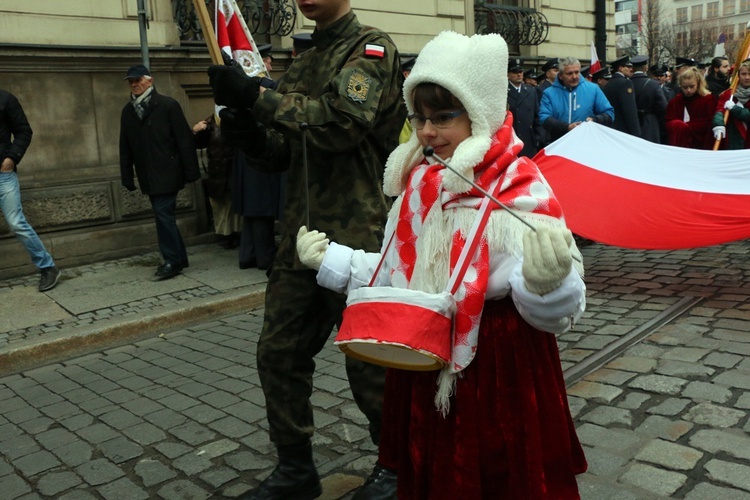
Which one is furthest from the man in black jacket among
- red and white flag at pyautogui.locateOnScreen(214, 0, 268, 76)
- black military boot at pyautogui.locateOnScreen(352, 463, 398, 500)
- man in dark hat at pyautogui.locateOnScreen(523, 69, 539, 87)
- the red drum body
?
man in dark hat at pyautogui.locateOnScreen(523, 69, 539, 87)

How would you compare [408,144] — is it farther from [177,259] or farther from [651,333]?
[177,259]

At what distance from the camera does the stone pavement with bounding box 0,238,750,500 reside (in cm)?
340

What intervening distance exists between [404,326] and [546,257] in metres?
0.40

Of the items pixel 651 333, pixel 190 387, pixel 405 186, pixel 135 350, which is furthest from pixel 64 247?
pixel 405 186

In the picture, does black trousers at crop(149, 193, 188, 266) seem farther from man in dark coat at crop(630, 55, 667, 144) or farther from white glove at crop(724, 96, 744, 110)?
man in dark coat at crop(630, 55, 667, 144)

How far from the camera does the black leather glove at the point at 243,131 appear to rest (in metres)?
2.73

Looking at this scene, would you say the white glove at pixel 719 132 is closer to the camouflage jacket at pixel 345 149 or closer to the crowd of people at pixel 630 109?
the crowd of people at pixel 630 109

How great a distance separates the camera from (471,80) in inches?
83.0

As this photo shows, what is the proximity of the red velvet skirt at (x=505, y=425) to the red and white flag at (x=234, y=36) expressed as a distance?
3264mm

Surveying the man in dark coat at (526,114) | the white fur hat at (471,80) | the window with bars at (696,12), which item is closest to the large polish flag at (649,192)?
the man in dark coat at (526,114)

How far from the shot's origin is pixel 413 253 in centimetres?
228

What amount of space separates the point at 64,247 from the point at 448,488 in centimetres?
689

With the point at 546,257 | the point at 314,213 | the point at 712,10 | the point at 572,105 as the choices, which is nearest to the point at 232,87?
the point at 314,213

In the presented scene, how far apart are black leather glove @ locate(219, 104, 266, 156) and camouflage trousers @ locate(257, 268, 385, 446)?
482 mm
